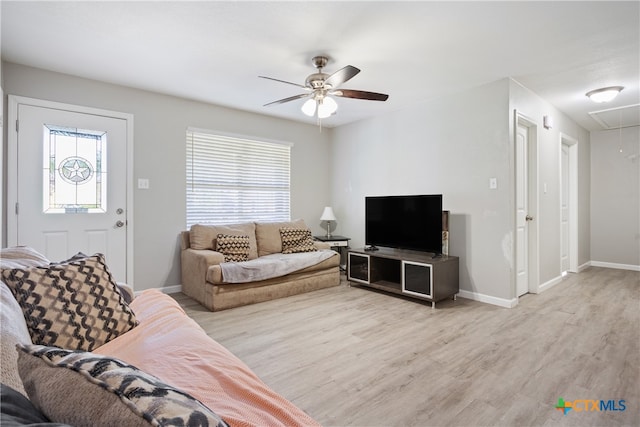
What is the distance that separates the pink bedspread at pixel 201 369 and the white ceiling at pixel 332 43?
211 cm

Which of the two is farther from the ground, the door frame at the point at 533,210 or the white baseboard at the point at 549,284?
the door frame at the point at 533,210

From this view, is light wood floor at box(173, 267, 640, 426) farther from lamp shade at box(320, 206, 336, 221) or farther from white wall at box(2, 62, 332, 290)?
lamp shade at box(320, 206, 336, 221)

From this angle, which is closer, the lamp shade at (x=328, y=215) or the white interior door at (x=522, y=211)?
the white interior door at (x=522, y=211)

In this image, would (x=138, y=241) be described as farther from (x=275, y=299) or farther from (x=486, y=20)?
(x=486, y=20)

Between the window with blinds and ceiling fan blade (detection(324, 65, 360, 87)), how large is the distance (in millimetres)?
2275

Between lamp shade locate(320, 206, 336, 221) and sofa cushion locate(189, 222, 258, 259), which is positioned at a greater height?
lamp shade locate(320, 206, 336, 221)

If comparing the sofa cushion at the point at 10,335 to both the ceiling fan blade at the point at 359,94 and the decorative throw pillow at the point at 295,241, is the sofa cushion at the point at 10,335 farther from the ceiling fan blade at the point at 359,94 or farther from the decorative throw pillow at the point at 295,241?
the decorative throw pillow at the point at 295,241

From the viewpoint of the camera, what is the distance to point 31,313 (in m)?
1.24

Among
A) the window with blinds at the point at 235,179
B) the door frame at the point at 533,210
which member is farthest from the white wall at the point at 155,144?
the door frame at the point at 533,210

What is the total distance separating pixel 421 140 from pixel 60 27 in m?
3.88

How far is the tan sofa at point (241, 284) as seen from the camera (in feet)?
11.2

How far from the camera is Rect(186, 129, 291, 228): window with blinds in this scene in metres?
4.34

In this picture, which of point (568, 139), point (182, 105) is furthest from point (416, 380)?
point (568, 139)

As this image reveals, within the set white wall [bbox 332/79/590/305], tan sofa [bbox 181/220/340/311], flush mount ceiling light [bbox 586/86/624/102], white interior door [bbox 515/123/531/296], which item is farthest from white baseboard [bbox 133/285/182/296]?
flush mount ceiling light [bbox 586/86/624/102]
